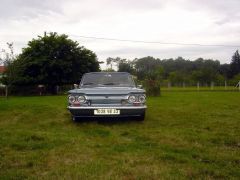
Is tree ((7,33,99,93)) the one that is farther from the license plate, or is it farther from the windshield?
the license plate

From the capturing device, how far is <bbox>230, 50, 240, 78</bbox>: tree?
85.3 m

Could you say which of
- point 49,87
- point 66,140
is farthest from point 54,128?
point 49,87

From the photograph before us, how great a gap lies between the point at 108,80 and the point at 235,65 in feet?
272

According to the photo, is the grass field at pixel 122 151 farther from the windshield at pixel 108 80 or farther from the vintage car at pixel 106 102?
the windshield at pixel 108 80

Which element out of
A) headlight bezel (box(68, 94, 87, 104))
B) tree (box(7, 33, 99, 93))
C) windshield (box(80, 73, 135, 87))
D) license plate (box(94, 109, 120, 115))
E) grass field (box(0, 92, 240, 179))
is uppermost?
tree (box(7, 33, 99, 93))

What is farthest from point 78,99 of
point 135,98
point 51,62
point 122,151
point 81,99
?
point 51,62

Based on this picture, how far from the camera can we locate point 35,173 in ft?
12.5

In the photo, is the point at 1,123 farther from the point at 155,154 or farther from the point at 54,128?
the point at 155,154

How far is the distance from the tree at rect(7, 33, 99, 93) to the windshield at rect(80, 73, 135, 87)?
70.5 ft

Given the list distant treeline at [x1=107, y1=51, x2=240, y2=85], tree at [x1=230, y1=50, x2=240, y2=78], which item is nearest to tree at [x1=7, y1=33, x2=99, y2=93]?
distant treeline at [x1=107, y1=51, x2=240, y2=85]

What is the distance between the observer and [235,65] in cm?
8662

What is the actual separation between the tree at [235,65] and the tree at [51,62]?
60.6 metres

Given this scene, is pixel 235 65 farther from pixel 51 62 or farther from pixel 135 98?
pixel 135 98

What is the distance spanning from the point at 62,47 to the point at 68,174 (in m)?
29.2
